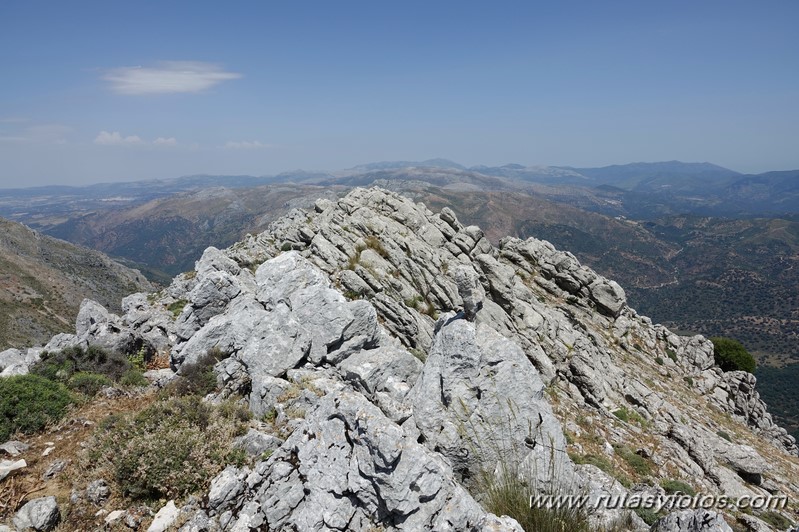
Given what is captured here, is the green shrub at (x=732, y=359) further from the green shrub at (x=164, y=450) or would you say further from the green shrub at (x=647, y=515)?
the green shrub at (x=164, y=450)

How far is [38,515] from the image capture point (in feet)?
26.6

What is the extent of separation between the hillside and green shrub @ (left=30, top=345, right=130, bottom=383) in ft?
271

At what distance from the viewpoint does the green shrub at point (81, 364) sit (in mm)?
14961

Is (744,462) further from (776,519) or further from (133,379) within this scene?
(133,379)

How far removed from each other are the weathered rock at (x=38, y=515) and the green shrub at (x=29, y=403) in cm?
417

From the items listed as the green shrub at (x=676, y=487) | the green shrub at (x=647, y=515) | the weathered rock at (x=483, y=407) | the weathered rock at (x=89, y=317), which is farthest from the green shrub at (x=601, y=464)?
the weathered rock at (x=89, y=317)

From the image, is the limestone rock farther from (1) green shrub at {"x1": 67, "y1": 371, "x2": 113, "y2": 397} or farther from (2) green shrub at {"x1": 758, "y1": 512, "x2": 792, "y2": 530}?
(2) green shrub at {"x1": 758, "y1": 512, "x2": 792, "y2": 530}

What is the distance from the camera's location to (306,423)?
9.46 m

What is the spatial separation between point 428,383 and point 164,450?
6588mm

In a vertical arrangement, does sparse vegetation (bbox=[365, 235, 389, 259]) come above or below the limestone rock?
above

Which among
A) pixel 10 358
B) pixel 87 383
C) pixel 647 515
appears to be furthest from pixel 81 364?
pixel 647 515

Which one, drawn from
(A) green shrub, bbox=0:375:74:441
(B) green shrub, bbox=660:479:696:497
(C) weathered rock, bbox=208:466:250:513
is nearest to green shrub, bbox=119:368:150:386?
(A) green shrub, bbox=0:375:74:441

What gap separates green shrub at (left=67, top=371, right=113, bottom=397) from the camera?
45.1 feet

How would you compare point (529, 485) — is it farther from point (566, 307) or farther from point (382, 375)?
point (566, 307)
